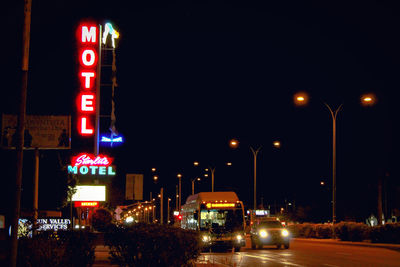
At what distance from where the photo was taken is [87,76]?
1518 inches

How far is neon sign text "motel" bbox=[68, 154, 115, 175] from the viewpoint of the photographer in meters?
39.0

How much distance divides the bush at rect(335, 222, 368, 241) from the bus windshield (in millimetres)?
11517

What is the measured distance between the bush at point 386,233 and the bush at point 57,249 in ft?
86.6

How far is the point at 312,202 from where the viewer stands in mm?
112125

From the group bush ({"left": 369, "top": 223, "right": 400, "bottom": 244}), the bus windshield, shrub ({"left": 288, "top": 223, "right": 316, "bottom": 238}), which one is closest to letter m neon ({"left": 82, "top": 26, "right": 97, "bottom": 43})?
the bus windshield

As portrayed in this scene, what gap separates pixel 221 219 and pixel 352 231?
1247 cm

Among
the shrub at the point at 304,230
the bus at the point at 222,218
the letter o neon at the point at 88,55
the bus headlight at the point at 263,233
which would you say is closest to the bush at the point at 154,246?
the bus at the point at 222,218

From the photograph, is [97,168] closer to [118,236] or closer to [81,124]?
[81,124]

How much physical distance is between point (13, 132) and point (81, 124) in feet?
70.5

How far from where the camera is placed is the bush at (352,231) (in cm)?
3895

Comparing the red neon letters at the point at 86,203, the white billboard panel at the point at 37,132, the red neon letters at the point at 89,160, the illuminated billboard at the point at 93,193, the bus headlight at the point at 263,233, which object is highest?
the red neon letters at the point at 89,160

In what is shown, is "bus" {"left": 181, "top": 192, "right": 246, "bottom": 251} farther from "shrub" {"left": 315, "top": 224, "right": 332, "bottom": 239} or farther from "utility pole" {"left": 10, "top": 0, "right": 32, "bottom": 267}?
"utility pole" {"left": 10, "top": 0, "right": 32, "bottom": 267}

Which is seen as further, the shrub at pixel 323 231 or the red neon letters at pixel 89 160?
the shrub at pixel 323 231

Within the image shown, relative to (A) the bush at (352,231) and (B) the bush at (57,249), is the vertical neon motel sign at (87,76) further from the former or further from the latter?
(B) the bush at (57,249)
